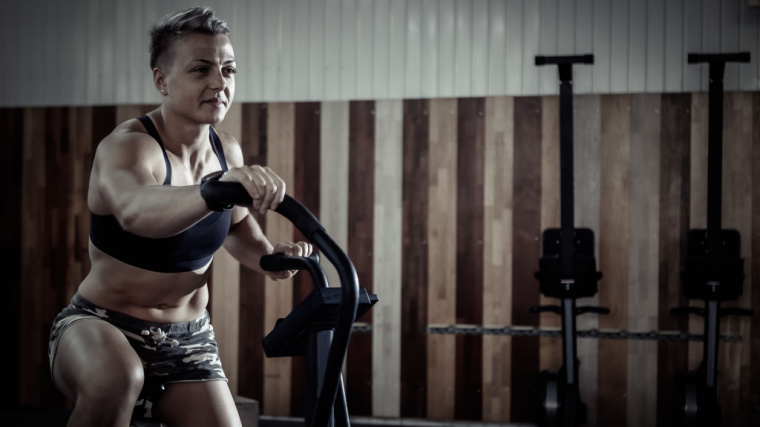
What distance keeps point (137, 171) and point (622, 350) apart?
3.80m

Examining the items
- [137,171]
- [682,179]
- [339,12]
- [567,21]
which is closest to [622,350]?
[682,179]

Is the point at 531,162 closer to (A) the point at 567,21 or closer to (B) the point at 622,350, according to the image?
(A) the point at 567,21

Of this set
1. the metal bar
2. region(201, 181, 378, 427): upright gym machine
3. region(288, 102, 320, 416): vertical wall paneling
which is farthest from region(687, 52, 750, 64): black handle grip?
region(201, 181, 378, 427): upright gym machine

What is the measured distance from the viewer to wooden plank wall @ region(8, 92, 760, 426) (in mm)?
4609

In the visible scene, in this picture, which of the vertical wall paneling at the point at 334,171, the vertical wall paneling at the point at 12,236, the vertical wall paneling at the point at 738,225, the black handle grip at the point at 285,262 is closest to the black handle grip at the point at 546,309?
the vertical wall paneling at the point at 738,225

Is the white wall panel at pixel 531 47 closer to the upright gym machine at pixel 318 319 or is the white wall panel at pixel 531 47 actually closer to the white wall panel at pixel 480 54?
the white wall panel at pixel 480 54

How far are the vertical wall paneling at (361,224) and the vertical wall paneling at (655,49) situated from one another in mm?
1792

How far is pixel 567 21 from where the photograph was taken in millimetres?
4727

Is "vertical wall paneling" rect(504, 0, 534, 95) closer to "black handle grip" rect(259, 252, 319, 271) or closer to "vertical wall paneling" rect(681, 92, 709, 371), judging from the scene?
"vertical wall paneling" rect(681, 92, 709, 371)

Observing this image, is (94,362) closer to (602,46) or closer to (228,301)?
(228,301)

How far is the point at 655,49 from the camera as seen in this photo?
464 cm

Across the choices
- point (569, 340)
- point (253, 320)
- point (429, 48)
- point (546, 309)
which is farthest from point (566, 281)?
point (253, 320)

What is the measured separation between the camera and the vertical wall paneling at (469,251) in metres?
4.79

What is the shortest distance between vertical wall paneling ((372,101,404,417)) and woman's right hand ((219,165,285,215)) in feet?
11.9
